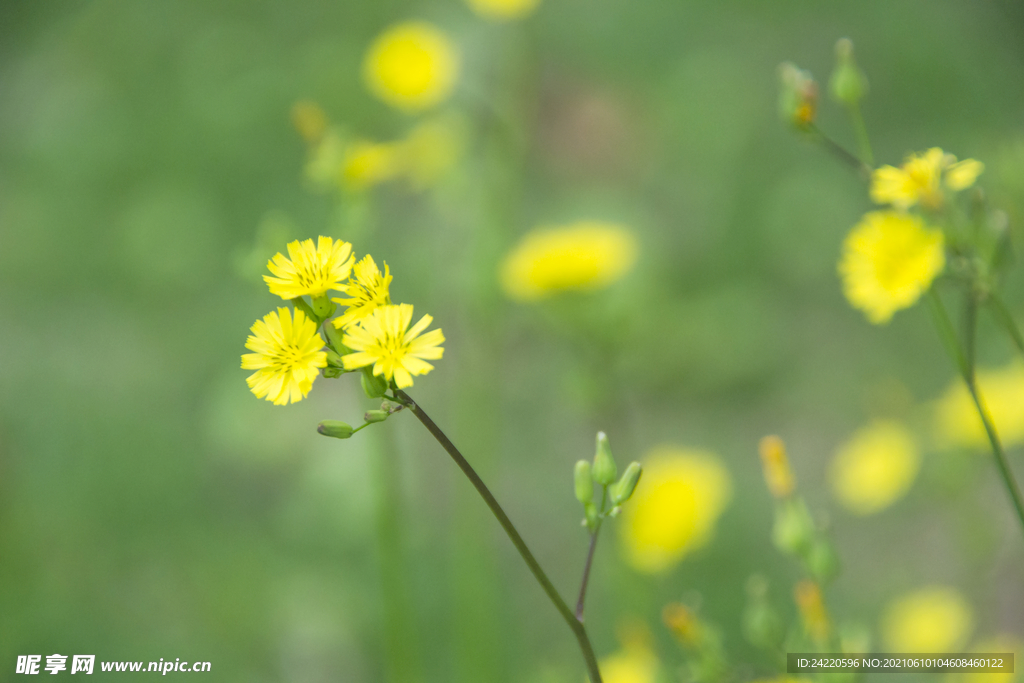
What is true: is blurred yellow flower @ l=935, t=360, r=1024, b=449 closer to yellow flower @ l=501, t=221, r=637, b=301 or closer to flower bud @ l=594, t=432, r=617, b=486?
yellow flower @ l=501, t=221, r=637, b=301

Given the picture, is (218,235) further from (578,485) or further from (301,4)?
(578,485)

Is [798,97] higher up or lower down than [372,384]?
higher up

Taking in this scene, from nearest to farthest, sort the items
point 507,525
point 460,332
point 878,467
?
point 507,525
point 878,467
point 460,332

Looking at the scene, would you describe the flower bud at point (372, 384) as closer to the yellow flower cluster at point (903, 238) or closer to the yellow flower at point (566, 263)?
the yellow flower cluster at point (903, 238)

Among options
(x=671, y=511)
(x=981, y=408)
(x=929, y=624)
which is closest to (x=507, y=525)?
(x=981, y=408)

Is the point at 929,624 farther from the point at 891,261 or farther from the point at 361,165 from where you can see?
the point at 361,165

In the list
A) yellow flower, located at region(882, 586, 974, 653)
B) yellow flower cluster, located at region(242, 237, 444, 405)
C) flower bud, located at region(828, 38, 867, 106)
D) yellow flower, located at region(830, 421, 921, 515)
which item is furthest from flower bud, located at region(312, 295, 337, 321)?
yellow flower, located at region(830, 421, 921, 515)
